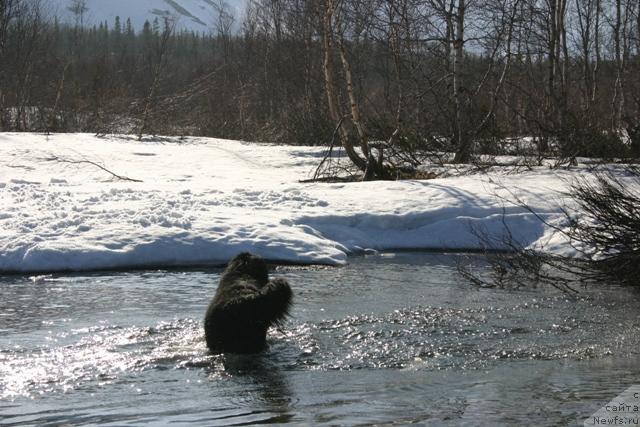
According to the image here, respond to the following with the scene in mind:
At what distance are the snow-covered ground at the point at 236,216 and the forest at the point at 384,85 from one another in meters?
2.85

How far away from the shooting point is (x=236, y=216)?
1288cm

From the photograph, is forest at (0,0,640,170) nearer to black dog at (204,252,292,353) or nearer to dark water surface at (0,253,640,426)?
dark water surface at (0,253,640,426)

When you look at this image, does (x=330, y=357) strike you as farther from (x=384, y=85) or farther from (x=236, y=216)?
(x=384, y=85)

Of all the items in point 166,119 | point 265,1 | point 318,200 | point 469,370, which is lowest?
point 469,370

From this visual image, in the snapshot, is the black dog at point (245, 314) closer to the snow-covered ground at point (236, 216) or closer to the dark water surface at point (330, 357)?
the dark water surface at point (330, 357)

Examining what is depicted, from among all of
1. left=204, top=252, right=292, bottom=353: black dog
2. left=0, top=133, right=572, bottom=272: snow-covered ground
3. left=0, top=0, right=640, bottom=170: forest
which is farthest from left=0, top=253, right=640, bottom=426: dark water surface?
left=0, top=0, right=640, bottom=170: forest

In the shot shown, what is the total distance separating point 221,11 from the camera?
5119cm

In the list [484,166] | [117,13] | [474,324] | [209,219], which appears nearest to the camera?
[474,324]

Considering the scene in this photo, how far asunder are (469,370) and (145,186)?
1055 centimetres

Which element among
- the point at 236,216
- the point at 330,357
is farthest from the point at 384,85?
the point at 330,357

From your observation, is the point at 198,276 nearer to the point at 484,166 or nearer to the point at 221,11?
the point at 484,166

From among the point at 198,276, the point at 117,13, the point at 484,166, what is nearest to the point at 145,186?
the point at 198,276

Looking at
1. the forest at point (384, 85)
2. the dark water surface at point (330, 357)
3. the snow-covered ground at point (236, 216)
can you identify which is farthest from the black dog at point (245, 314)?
the forest at point (384, 85)

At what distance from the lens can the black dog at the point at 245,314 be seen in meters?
Answer: 6.35
